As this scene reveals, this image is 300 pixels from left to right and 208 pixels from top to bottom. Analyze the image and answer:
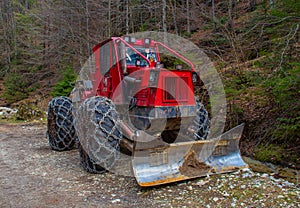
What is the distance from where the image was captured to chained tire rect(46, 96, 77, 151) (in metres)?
5.72

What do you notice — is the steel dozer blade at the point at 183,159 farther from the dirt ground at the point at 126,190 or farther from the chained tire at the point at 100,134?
the chained tire at the point at 100,134

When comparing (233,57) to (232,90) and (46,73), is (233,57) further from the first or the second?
(46,73)

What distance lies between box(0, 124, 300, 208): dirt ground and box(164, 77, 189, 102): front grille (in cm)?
117

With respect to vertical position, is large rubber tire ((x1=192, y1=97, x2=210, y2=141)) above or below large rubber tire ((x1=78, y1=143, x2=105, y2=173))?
above

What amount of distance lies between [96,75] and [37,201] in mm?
2493

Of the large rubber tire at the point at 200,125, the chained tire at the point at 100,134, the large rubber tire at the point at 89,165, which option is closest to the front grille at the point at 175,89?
the large rubber tire at the point at 200,125

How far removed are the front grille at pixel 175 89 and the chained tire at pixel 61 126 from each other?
2559mm

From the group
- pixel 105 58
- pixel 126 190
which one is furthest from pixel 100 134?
pixel 105 58

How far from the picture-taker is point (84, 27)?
556 inches

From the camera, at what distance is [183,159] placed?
3773 mm

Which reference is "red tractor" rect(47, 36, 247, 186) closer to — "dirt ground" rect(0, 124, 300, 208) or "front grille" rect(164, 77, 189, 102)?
"front grille" rect(164, 77, 189, 102)

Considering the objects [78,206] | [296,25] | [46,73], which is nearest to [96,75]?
[78,206]

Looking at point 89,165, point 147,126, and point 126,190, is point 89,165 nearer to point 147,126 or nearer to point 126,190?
point 126,190

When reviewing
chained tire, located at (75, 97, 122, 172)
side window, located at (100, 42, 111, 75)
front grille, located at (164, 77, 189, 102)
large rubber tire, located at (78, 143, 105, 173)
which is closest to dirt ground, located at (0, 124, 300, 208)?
large rubber tire, located at (78, 143, 105, 173)
